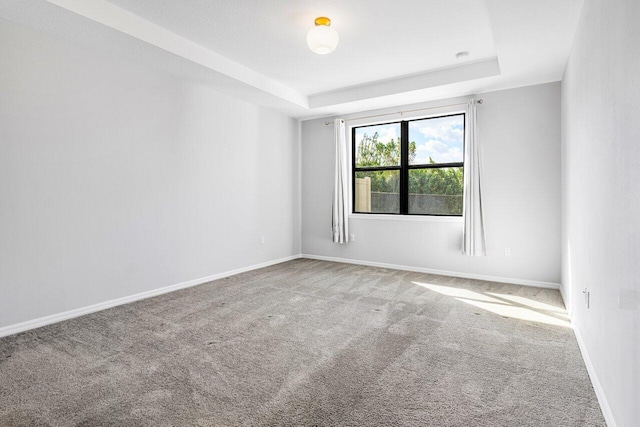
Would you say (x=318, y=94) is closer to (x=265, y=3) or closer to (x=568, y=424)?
(x=265, y=3)

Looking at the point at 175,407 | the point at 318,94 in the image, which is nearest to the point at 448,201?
the point at 318,94

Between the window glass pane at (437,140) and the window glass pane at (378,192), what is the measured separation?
421mm

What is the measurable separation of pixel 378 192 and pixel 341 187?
1.93 feet

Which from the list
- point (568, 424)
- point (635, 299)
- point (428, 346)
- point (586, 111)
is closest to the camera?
point (635, 299)

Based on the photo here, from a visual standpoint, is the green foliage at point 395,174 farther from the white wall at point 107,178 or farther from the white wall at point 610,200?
the white wall at point 610,200

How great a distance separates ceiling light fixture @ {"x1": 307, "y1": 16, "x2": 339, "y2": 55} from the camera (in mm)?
2914

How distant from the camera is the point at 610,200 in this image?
1695mm

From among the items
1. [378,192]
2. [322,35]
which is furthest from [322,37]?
[378,192]

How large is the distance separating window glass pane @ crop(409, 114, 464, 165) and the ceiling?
15.5 inches

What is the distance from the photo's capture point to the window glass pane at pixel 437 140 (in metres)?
4.77

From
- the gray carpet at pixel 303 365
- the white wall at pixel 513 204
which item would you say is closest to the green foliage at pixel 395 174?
the white wall at pixel 513 204

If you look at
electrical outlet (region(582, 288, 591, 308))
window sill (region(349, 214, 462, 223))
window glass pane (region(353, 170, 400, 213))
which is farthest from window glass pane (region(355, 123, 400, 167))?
electrical outlet (region(582, 288, 591, 308))

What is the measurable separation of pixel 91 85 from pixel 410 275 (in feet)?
13.8

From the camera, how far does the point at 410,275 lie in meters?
4.72
